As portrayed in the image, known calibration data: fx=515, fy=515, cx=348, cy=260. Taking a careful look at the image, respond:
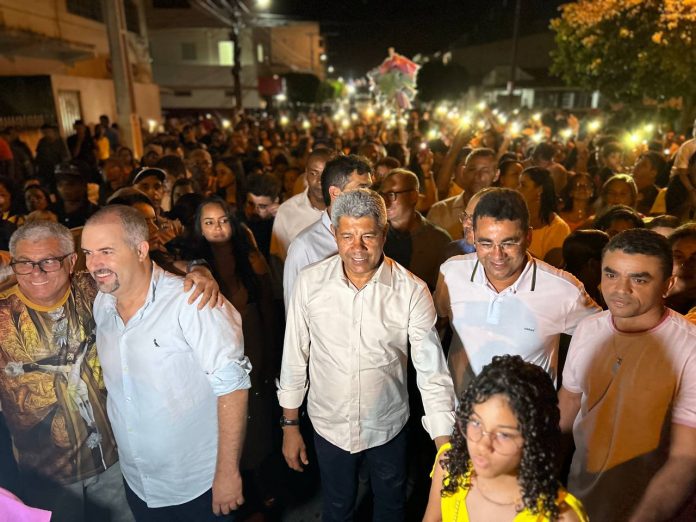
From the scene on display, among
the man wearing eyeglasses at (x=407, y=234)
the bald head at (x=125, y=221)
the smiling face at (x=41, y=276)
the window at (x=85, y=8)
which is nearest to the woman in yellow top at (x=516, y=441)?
the bald head at (x=125, y=221)

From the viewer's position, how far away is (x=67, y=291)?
281cm

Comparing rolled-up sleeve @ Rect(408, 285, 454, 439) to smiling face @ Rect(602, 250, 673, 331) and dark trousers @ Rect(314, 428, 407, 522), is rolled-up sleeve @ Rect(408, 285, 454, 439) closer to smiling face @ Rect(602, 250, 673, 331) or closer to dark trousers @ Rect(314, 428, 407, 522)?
dark trousers @ Rect(314, 428, 407, 522)

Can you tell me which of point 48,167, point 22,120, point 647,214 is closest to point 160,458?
point 647,214

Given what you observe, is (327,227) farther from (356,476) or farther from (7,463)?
(7,463)

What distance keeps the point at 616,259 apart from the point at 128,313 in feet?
7.84

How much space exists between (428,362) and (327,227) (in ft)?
5.09

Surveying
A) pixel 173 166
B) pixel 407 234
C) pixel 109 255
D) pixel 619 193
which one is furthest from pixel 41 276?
pixel 619 193

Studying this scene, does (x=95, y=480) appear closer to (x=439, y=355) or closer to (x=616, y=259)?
(x=439, y=355)

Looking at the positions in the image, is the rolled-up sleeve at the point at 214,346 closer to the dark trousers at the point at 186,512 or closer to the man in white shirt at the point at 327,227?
the dark trousers at the point at 186,512

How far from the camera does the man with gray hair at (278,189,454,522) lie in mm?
2762

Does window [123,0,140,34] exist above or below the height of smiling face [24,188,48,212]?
above

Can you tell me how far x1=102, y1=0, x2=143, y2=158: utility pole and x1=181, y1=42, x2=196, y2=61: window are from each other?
38095 millimetres

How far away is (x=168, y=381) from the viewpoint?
2.56 m

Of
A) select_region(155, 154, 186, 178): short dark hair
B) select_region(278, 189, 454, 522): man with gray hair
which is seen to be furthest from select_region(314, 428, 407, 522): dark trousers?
select_region(155, 154, 186, 178): short dark hair
